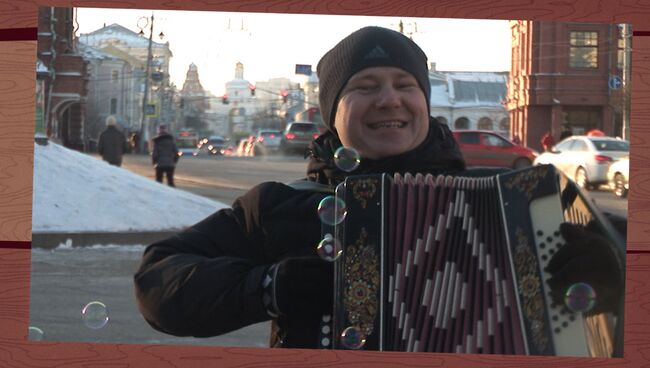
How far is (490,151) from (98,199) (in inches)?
68.3

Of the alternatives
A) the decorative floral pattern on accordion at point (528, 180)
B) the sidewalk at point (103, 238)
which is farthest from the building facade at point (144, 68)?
the decorative floral pattern on accordion at point (528, 180)

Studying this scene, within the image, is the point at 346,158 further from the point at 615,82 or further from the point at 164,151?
the point at 615,82

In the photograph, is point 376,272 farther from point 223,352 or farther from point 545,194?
point 223,352

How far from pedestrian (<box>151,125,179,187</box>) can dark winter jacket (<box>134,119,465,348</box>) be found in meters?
0.73

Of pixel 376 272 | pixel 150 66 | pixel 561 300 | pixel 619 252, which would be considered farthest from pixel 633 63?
pixel 150 66

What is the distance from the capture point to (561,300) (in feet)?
7.94

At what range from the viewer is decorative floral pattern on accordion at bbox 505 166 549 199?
7.86 feet

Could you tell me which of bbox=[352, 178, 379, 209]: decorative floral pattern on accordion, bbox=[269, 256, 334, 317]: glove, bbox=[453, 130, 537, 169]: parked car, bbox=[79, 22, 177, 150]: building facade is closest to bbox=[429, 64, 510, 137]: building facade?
bbox=[453, 130, 537, 169]: parked car

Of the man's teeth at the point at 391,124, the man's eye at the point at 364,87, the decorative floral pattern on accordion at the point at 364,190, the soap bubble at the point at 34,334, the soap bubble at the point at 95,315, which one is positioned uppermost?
the man's eye at the point at 364,87

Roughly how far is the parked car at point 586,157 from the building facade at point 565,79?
0.15 feet

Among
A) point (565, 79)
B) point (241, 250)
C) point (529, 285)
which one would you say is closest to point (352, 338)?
point (241, 250)

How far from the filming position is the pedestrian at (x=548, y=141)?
2835 mm

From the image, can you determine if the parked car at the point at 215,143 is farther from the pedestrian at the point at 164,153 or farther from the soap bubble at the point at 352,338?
the soap bubble at the point at 352,338

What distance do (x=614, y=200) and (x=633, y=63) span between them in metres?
0.44
